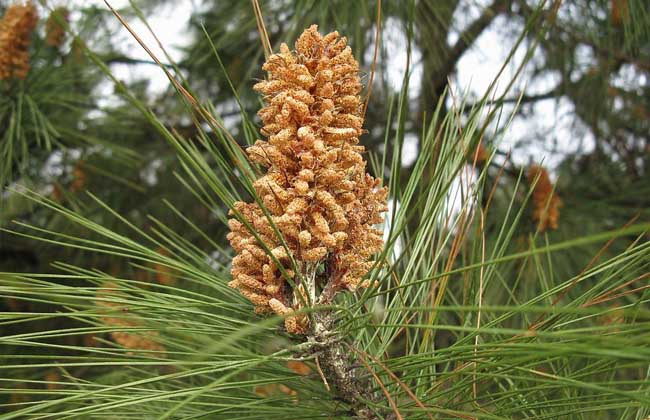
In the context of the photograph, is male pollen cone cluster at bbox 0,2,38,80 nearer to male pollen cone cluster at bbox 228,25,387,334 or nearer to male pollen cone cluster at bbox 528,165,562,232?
male pollen cone cluster at bbox 228,25,387,334

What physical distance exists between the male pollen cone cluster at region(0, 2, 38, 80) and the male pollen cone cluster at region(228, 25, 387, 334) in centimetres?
114

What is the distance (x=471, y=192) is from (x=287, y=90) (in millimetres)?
292

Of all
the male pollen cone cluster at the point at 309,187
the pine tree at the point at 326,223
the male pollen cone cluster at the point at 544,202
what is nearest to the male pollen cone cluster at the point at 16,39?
the pine tree at the point at 326,223

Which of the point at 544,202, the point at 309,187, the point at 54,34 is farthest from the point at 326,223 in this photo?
the point at 54,34

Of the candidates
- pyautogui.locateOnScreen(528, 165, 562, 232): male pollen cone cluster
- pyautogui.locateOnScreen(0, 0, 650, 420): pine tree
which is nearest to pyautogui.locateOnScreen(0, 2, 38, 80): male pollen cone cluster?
pyautogui.locateOnScreen(0, 0, 650, 420): pine tree

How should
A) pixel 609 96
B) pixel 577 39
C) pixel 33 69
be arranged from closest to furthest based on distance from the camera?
1. pixel 33 69
2. pixel 577 39
3. pixel 609 96

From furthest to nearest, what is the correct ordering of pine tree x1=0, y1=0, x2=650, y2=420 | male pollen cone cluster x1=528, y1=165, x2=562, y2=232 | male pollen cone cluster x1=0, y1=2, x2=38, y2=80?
male pollen cone cluster x1=528, y1=165, x2=562, y2=232
male pollen cone cluster x1=0, y1=2, x2=38, y2=80
pine tree x1=0, y1=0, x2=650, y2=420

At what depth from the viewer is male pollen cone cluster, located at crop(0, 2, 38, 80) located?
4.93 ft

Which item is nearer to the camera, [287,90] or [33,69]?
[287,90]

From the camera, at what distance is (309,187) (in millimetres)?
604

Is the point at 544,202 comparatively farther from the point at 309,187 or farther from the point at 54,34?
the point at 54,34

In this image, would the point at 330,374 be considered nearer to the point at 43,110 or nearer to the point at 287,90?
the point at 287,90

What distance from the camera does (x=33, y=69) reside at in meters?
1.60

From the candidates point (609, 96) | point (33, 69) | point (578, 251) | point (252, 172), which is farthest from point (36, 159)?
point (609, 96)
